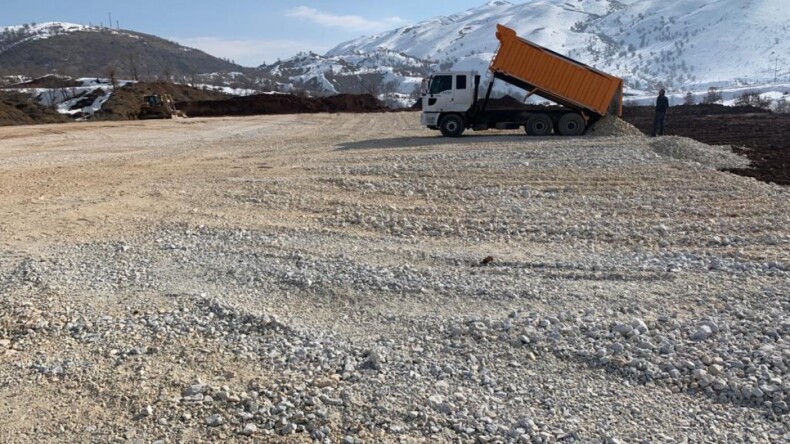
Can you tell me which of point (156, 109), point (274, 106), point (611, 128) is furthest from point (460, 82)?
point (274, 106)

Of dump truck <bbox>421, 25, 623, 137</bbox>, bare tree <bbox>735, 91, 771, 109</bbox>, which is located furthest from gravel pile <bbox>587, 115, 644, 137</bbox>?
bare tree <bbox>735, 91, 771, 109</bbox>

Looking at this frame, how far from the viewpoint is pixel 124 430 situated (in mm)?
3785

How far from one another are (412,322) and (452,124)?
14.9 meters

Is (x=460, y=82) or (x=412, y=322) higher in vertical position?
(x=460, y=82)

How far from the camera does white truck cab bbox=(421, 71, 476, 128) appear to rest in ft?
61.8

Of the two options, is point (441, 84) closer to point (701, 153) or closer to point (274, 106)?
point (701, 153)

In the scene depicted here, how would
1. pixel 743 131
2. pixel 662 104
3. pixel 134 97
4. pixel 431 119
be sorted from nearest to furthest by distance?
pixel 662 104
pixel 431 119
pixel 743 131
pixel 134 97

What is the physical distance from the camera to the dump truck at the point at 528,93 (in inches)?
728

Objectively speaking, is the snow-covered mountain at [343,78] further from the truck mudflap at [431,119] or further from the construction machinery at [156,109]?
the truck mudflap at [431,119]

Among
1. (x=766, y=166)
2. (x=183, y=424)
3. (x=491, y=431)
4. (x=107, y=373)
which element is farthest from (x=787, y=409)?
(x=766, y=166)

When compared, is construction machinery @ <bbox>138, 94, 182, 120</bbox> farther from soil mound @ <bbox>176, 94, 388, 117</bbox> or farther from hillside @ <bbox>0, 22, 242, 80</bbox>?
hillside @ <bbox>0, 22, 242, 80</bbox>

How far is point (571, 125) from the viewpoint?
1914cm

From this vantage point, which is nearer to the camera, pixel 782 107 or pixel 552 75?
pixel 552 75

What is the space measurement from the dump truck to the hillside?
105088mm
